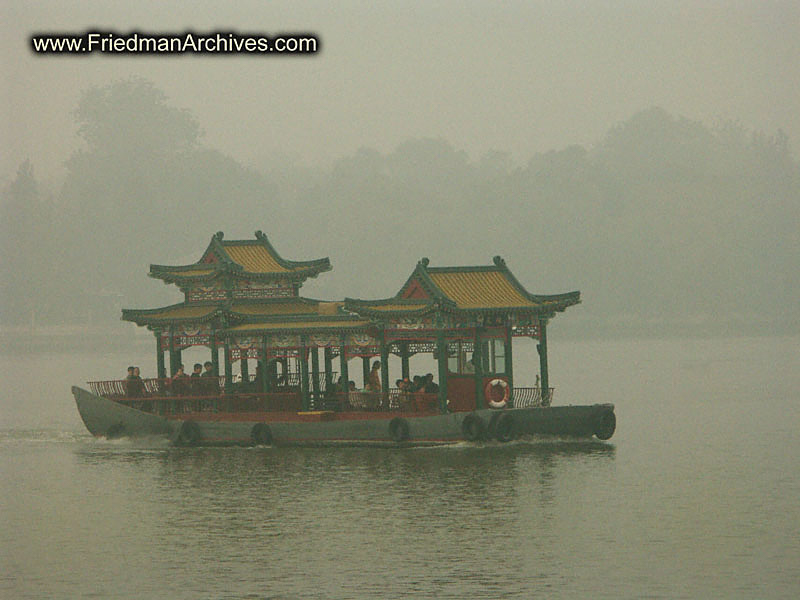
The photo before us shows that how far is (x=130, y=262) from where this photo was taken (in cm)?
17162

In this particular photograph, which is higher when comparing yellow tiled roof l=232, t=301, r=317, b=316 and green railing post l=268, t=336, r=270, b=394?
yellow tiled roof l=232, t=301, r=317, b=316

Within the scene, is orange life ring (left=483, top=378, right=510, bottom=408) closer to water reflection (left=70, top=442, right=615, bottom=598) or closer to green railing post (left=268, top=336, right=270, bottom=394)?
water reflection (left=70, top=442, right=615, bottom=598)

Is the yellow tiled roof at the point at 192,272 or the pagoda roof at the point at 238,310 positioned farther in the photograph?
the yellow tiled roof at the point at 192,272

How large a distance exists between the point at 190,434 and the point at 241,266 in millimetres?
5859

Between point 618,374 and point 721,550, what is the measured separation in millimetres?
73433

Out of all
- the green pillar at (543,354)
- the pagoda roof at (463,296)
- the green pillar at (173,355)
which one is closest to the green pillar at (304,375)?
the pagoda roof at (463,296)

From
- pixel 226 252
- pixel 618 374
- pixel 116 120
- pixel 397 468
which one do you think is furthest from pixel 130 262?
pixel 397 468

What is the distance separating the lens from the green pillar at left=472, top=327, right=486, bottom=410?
164 feet

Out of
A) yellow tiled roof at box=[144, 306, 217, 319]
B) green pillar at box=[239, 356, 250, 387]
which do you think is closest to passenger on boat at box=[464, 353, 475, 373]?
green pillar at box=[239, 356, 250, 387]

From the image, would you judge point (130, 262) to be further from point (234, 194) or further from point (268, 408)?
point (268, 408)

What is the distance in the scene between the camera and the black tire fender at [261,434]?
52.3 meters

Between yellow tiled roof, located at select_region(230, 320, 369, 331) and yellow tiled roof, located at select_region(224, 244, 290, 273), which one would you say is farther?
yellow tiled roof, located at select_region(224, 244, 290, 273)

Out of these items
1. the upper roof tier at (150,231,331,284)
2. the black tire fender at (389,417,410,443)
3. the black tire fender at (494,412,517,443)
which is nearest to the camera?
the black tire fender at (494,412,517,443)

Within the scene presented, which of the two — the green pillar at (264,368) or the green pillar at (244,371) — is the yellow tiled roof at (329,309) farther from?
the green pillar at (244,371)
